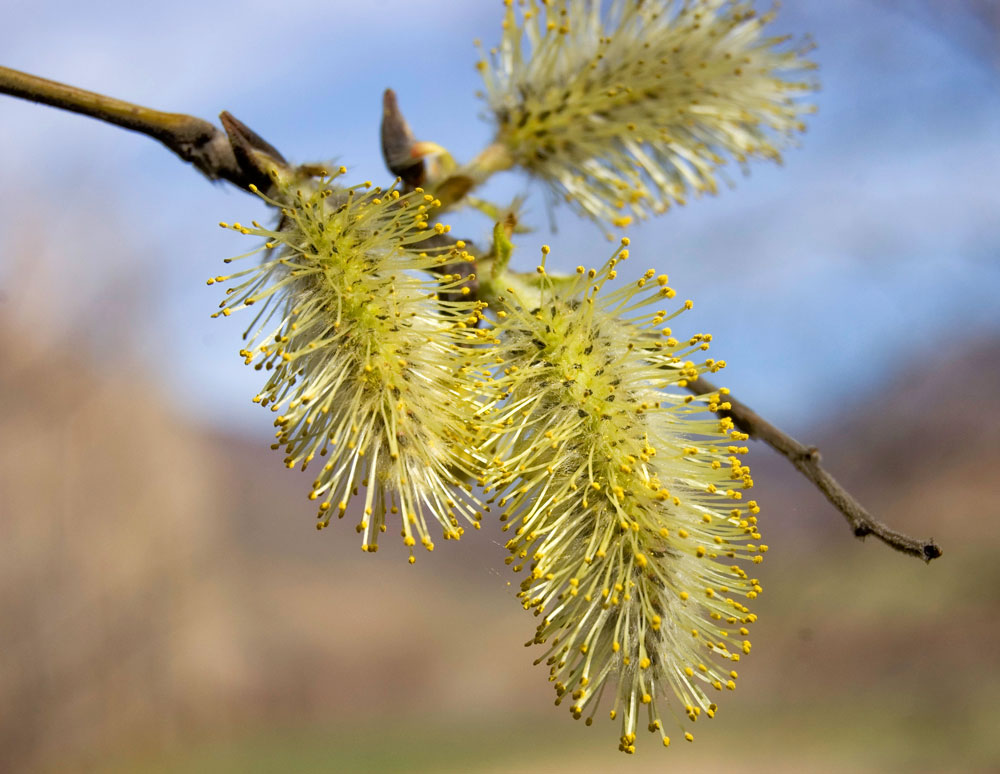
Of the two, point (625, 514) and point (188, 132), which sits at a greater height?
point (188, 132)

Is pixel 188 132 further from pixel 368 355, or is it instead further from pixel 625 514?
pixel 625 514

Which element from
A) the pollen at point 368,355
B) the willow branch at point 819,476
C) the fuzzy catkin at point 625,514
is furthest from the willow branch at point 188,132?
the willow branch at point 819,476

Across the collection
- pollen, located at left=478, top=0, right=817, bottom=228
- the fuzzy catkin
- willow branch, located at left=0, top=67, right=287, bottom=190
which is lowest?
the fuzzy catkin

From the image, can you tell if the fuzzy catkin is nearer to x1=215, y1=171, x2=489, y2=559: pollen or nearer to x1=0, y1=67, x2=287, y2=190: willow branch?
x1=215, y1=171, x2=489, y2=559: pollen

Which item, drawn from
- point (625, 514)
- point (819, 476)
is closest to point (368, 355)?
point (625, 514)

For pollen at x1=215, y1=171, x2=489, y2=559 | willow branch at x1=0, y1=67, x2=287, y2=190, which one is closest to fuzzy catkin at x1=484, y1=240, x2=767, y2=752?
pollen at x1=215, y1=171, x2=489, y2=559
